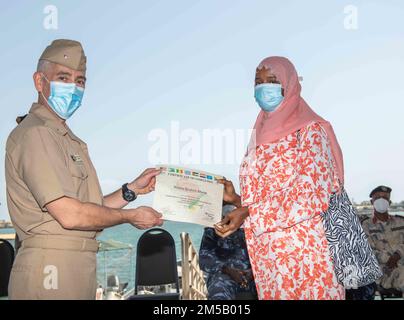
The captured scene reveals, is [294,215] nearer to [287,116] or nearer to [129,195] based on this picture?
[287,116]

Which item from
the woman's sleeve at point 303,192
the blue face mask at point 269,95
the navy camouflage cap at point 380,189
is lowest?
the woman's sleeve at point 303,192

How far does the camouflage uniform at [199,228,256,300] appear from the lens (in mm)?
Result: 5160

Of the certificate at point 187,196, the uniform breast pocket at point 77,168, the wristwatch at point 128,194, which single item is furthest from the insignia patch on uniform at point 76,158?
the wristwatch at point 128,194

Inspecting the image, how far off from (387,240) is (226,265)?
3113 millimetres

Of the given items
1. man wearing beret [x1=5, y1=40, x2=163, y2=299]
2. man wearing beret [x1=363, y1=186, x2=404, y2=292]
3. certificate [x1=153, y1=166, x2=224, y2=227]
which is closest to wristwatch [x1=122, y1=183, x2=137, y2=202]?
certificate [x1=153, y1=166, x2=224, y2=227]

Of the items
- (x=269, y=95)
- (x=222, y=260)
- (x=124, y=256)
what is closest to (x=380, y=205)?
(x=222, y=260)

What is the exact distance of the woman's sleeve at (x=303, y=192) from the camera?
2523 mm

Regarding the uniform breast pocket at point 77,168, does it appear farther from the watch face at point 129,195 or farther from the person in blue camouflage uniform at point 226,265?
the person in blue camouflage uniform at point 226,265

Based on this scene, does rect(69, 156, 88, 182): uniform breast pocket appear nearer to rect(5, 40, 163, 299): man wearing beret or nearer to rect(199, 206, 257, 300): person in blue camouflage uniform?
rect(5, 40, 163, 299): man wearing beret

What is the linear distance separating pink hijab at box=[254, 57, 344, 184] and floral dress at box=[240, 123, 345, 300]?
54 mm

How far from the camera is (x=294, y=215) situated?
2.53 metres

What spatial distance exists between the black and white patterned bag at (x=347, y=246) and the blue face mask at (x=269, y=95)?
0.60m
